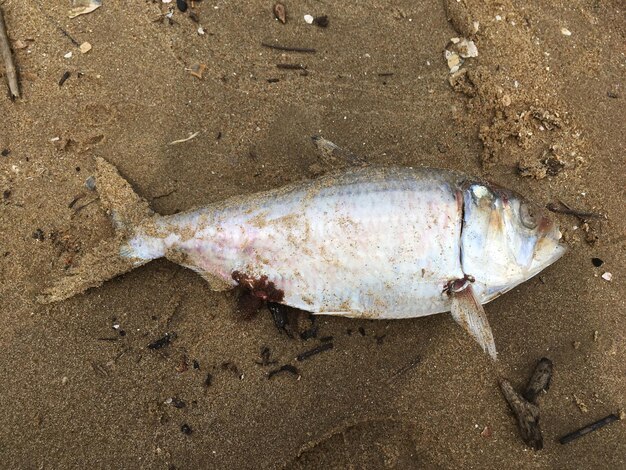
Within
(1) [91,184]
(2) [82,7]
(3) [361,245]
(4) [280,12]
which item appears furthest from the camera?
(4) [280,12]

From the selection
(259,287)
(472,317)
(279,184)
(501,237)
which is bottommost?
(259,287)

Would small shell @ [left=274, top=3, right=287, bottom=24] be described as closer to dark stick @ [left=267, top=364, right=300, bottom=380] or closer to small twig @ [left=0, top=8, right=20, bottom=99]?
small twig @ [left=0, top=8, right=20, bottom=99]

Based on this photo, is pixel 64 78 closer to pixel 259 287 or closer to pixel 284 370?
pixel 259 287

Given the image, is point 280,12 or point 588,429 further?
point 280,12

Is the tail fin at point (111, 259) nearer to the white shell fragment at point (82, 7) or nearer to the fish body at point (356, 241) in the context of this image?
the fish body at point (356, 241)

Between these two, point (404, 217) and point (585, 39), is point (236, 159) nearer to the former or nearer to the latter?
point (404, 217)

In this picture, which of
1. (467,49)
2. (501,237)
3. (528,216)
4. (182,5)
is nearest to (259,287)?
(501,237)

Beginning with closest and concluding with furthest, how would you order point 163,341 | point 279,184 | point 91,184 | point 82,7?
point 163,341 < point 91,184 < point 279,184 < point 82,7
